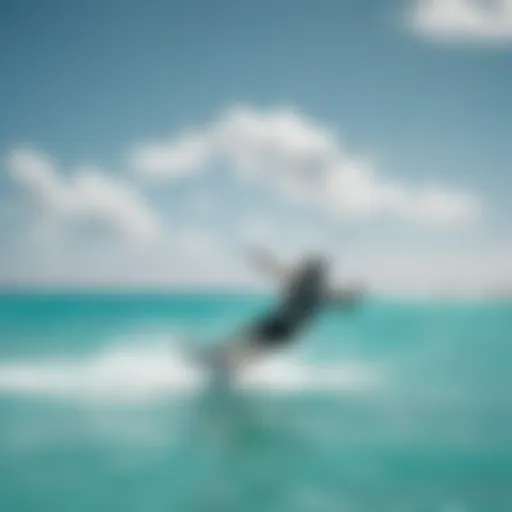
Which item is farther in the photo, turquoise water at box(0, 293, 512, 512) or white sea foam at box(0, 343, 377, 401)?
white sea foam at box(0, 343, 377, 401)

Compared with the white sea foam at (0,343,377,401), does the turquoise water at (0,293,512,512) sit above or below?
below

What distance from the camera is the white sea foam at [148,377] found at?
311 inches

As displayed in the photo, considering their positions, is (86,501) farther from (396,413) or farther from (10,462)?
(396,413)

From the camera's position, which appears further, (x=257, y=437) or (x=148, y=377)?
(x=148, y=377)

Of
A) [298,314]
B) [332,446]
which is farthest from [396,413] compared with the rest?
[298,314]

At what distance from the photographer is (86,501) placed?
4762mm

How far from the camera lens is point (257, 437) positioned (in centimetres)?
629

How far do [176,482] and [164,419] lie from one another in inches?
64.3

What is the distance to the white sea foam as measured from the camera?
790cm

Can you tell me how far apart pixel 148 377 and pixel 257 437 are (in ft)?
10.5

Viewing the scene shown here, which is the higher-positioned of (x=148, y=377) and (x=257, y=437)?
(x=148, y=377)

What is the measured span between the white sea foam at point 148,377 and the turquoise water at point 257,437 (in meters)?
0.04

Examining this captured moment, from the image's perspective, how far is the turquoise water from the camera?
4.92 m

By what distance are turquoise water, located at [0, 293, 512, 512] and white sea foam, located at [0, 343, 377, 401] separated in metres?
0.04
